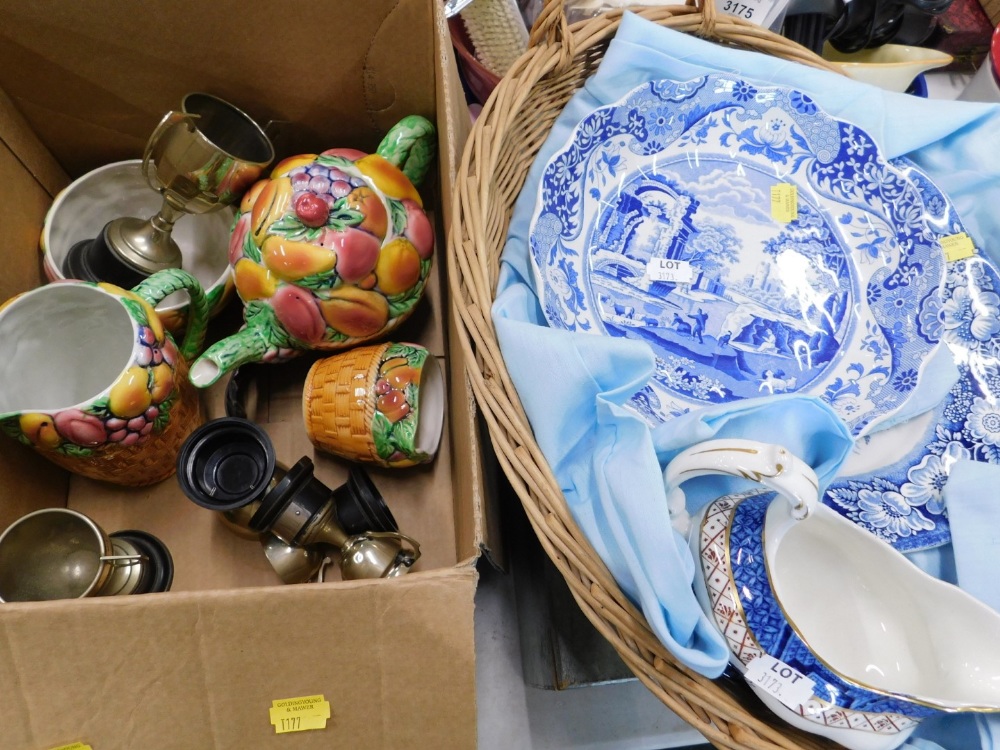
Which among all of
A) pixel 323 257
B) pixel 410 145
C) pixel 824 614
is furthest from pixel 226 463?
pixel 824 614

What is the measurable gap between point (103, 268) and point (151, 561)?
0.27 meters

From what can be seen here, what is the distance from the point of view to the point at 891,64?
627mm

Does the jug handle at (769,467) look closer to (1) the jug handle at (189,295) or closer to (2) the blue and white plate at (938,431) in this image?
(2) the blue and white plate at (938,431)

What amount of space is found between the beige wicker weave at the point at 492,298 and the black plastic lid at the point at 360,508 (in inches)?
6.3

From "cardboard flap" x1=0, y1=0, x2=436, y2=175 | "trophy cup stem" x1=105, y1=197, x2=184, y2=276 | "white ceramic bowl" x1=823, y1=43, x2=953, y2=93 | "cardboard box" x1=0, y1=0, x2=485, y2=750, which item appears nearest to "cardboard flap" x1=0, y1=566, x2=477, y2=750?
"cardboard box" x1=0, y1=0, x2=485, y2=750

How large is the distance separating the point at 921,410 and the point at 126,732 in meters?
0.57

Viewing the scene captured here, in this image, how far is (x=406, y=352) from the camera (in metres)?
0.57

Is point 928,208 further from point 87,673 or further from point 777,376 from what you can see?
point 87,673

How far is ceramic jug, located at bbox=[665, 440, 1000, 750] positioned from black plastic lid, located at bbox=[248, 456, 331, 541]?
0.29 m

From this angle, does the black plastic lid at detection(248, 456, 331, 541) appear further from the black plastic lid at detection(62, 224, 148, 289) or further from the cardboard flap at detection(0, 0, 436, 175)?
the cardboard flap at detection(0, 0, 436, 175)

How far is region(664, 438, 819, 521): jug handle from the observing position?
1.03 feet

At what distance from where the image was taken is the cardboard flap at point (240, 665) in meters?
0.35

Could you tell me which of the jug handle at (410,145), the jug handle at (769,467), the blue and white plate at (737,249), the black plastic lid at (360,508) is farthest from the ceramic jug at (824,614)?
the jug handle at (410,145)

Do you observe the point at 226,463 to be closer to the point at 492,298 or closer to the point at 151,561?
the point at 151,561
